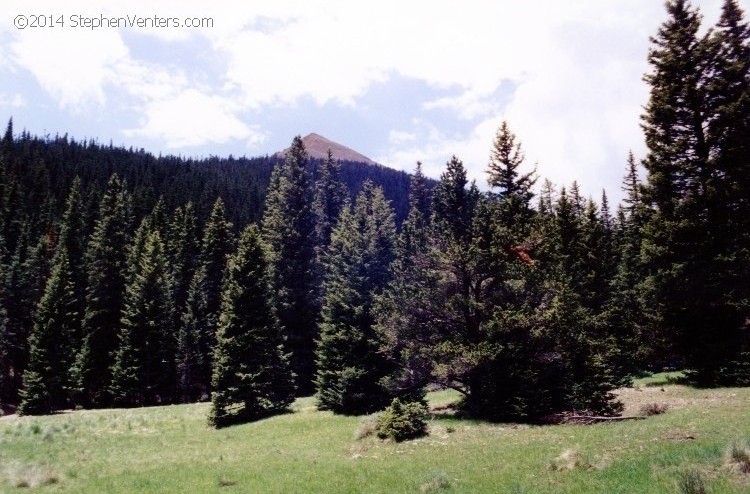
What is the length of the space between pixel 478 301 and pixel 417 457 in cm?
1054

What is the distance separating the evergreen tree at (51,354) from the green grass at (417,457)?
2255cm

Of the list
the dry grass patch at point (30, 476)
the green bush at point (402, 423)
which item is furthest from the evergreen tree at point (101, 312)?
the green bush at point (402, 423)

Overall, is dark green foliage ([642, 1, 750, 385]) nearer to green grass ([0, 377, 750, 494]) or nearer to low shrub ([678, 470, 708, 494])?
green grass ([0, 377, 750, 494])

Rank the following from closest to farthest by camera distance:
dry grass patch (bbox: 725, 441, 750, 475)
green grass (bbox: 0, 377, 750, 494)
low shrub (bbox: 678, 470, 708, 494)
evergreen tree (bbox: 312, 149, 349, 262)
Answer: low shrub (bbox: 678, 470, 708, 494), dry grass patch (bbox: 725, 441, 750, 475), green grass (bbox: 0, 377, 750, 494), evergreen tree (bbox: 312, 149, 349, 262)

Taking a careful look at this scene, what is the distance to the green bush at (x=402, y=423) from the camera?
21.2 meters

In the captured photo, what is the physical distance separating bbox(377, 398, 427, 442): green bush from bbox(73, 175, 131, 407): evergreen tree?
43.9 metres

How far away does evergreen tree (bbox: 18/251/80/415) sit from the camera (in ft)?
156

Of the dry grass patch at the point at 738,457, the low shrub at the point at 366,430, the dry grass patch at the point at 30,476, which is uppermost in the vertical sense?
the dry grass patch at the point at 738,457

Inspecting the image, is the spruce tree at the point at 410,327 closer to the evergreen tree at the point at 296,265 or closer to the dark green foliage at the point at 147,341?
the evergreen tree at the point at 296,265

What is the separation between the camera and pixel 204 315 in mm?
58250

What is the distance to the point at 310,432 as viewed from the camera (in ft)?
85.8

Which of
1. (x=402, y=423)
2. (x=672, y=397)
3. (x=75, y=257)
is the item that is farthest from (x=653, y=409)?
(x=75, y=257)

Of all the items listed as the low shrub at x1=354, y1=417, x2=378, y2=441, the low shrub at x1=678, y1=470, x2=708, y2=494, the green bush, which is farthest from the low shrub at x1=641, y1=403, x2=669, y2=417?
the low shrub at x1=354, y1=417, x2=378, y2=441

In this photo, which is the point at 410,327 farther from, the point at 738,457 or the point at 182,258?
the point at 182,258
